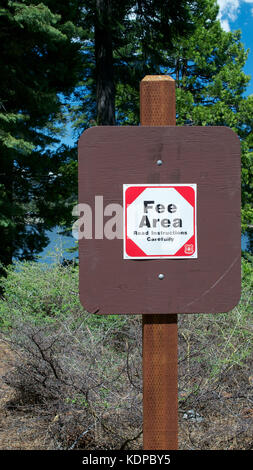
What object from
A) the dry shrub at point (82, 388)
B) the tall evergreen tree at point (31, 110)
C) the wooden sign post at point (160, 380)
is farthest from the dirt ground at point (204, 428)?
the tall evergreen tree at point (31, 110)

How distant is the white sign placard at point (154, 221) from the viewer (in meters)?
1.84

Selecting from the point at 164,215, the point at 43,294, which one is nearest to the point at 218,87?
the point at 43,294

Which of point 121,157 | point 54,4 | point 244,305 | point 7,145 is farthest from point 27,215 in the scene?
point 121,157

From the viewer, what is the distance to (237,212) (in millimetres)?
1895

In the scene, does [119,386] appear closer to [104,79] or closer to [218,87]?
[104,79]

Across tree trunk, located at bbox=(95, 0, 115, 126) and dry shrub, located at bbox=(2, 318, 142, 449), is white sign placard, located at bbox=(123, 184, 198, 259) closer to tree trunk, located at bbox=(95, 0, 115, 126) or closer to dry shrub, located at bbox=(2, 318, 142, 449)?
dry shrub, located at bbox=(2, 318, 142, 449)

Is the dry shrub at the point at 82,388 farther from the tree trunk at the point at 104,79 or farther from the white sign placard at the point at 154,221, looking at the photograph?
the tree trunk at the point at 104,79

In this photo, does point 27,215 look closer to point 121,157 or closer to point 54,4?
point 54,4


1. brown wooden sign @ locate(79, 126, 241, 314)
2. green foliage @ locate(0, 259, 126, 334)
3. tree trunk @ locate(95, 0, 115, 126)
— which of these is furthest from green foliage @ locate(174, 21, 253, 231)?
brown wooden sign @ locate(79, 126, 241, 314)

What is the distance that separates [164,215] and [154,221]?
0.05 meters

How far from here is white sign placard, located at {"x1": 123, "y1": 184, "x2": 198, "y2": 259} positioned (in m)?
1.84

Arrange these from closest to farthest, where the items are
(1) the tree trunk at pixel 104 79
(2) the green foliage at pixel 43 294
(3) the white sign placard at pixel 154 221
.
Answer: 1. (3) the white sign placard at pixel 154 221
2. (2) the green foliage at pixel 43 294
3. (1) the tree trunk at pixel 104 79

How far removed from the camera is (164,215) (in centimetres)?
184

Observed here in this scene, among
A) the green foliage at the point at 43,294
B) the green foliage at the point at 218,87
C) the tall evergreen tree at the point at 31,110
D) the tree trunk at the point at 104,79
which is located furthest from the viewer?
the green foliage at the point at 218,87
